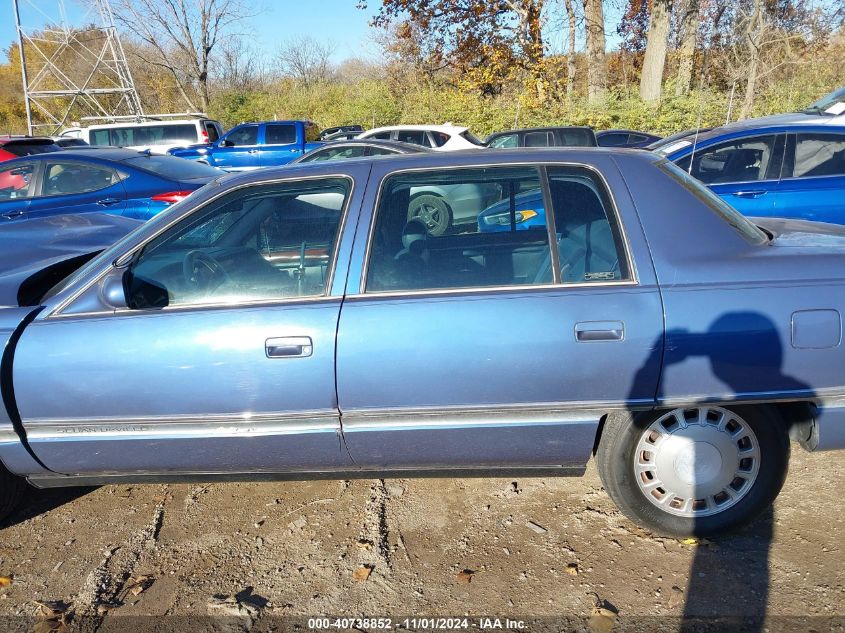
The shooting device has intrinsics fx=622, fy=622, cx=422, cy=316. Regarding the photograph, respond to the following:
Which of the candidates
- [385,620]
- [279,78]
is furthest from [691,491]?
[279,78]

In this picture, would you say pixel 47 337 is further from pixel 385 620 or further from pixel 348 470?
pixel 385 620

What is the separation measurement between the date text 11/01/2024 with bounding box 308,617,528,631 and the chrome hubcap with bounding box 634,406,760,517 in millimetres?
830

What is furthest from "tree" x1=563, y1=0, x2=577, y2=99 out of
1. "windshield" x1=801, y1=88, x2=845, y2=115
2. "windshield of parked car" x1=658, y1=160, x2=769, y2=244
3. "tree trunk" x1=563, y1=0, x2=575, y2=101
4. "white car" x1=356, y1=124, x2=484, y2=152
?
"windshield of parked car" x1=658, y1=160, x2=769, y2=244

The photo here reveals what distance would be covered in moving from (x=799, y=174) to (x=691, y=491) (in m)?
4.46

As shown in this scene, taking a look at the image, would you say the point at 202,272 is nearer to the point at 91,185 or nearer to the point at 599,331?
the point at 599,331

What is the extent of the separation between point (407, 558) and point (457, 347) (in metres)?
1.01

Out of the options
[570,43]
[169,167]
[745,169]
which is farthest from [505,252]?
[570,43]

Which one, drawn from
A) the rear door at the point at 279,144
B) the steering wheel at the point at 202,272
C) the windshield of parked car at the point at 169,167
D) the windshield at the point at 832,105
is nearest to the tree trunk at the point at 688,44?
the rear door at the point at 279,144

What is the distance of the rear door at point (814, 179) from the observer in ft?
18.6

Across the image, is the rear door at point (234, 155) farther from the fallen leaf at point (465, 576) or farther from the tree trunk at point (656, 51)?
the fallen leaf at point (465, 576)

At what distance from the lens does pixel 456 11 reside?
73.6ft

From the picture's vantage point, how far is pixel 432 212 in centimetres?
301

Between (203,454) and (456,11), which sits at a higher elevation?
(456,11)

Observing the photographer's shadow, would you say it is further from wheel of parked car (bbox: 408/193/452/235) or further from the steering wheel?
the steering wheel
